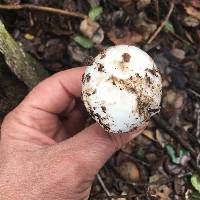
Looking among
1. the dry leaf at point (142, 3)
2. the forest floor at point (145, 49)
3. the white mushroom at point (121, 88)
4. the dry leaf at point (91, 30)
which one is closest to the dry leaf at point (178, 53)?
the forest floor at point (145, 49)

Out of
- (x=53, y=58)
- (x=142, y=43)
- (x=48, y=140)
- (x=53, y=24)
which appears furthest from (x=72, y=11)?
(x=48, y=140)

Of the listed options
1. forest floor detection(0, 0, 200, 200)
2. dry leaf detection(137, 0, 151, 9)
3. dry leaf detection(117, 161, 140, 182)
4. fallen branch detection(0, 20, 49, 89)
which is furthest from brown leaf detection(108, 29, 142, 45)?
dry leaf detection(117, 161, 140, 182)

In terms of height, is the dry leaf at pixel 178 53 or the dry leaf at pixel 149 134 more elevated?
the dry leaf at pixel 178 53

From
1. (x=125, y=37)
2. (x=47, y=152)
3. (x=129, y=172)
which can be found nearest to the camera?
(x=47, y=152)

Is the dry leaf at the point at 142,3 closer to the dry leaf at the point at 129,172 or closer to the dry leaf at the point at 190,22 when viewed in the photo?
the dry leaf at the point at 190,22

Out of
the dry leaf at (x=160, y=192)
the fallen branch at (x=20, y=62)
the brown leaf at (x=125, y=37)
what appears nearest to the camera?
the fallen branch at (x=20, y=62)

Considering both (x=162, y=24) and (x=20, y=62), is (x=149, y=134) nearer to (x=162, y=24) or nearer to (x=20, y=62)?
(x=162, y=24)

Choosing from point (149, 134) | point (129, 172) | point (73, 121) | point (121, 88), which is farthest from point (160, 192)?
point (121, 88)
